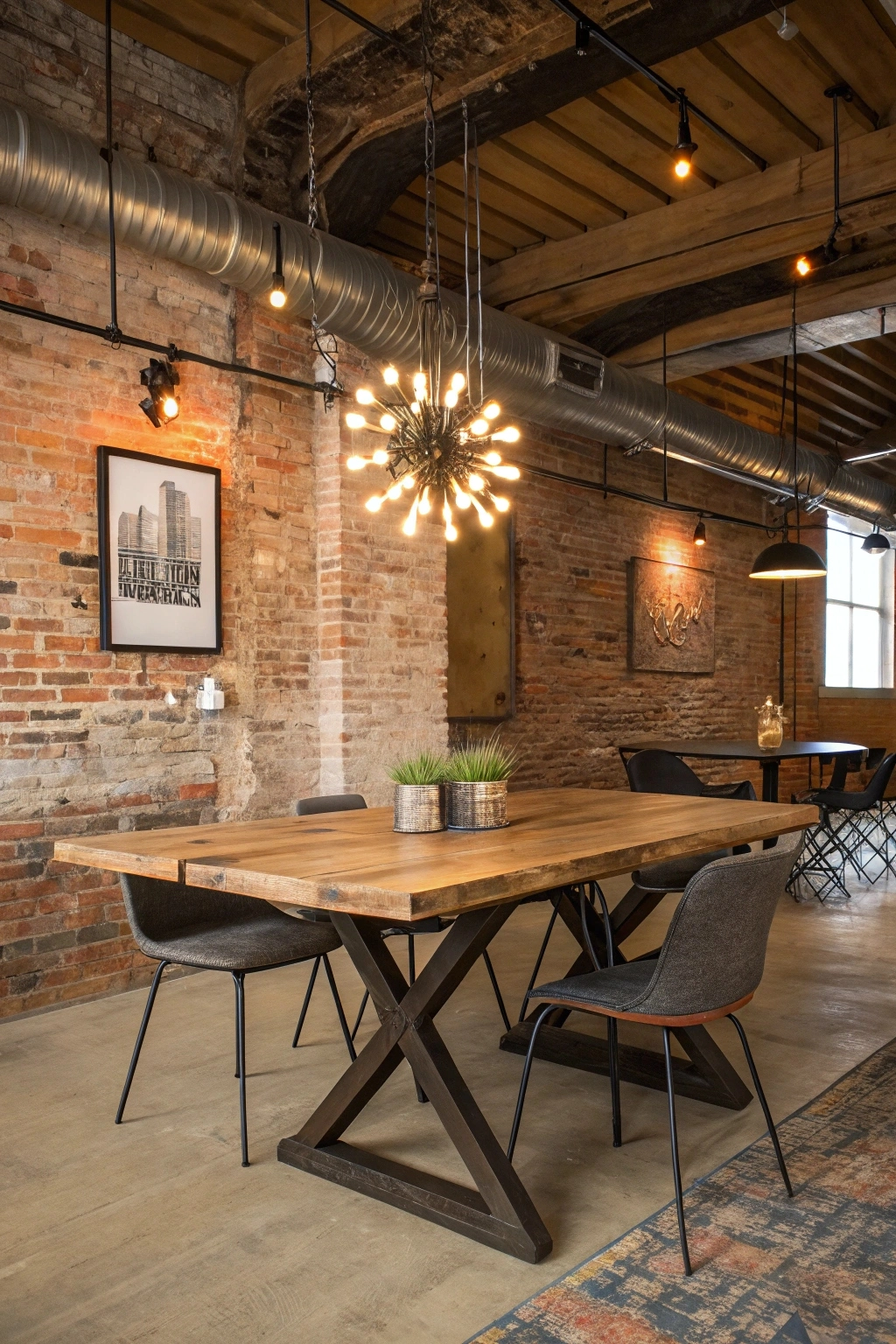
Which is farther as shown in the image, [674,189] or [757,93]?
[674,189]

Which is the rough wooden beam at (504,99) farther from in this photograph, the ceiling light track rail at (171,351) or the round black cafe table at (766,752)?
the round black cafe table at (766,752)

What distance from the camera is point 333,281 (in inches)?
180

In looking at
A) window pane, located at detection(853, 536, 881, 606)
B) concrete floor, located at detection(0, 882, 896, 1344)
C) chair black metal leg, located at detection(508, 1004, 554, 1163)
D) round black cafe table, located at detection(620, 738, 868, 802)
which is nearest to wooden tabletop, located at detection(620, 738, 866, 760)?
round black cafe table, located at detection(620, 738, 868, 802)

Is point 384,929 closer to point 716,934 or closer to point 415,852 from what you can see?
point 415,852

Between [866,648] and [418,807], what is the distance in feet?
32.4

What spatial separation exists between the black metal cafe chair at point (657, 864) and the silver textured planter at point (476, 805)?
1.85 ft

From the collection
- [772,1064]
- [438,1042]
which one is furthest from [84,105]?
[772,1064]

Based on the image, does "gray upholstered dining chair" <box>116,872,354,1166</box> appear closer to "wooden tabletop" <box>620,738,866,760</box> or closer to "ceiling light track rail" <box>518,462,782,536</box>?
"wooden tabletop" <box>620,738,866,760</box>

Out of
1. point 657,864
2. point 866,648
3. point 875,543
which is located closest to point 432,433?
point 657,864

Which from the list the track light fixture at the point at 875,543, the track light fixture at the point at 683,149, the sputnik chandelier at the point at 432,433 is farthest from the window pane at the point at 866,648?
the sputnik chandelier at the point at 432,433

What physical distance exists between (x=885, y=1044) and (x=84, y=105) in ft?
15.7

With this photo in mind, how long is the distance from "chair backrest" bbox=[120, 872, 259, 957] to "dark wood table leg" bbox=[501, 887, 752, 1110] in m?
1.04

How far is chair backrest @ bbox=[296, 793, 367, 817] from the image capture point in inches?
154

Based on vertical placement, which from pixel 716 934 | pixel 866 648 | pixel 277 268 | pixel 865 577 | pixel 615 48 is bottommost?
pixel 716 934
